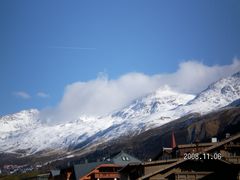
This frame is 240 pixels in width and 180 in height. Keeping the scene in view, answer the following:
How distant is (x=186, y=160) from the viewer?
47.6 m

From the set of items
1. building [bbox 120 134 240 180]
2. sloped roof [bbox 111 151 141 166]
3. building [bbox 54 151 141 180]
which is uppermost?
sloped roof [bbox 111 151 141 166]

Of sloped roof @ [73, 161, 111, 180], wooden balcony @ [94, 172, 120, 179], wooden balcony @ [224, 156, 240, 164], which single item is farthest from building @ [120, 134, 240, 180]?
sloped roof @ [73, 161, 111, 180]

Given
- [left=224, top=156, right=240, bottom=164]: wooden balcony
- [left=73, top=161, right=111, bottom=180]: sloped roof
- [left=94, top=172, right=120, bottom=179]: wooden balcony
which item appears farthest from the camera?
[left=73, top=161, right=111, bottom=180]: sloped roof

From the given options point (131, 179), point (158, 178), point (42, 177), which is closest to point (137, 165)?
point (131, 179)

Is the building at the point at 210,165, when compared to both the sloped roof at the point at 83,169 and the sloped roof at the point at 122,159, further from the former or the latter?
the sloped roof at the point at 122,159

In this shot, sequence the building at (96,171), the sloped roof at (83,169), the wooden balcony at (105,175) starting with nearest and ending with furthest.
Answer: the wooden balcony at (105,175), the building at (96,171), the sloped roof at (83,169)

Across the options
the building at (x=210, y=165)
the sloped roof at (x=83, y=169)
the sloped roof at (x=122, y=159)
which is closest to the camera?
the building at (x=210, y=165)

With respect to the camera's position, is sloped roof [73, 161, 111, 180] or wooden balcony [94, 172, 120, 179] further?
sloped roof [73, 161, 111, 180]

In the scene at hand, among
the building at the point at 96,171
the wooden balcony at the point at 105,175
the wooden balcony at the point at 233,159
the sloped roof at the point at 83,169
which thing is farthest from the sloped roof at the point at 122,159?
the wooden balcony at the point at 233,159

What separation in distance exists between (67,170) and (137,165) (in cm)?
3509

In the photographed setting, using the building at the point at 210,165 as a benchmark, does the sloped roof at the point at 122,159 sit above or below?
above

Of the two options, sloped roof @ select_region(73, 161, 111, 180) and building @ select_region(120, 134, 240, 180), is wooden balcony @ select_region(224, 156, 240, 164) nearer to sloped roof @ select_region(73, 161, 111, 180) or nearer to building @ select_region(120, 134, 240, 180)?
building @ select_region(120, 134, 240, 180)

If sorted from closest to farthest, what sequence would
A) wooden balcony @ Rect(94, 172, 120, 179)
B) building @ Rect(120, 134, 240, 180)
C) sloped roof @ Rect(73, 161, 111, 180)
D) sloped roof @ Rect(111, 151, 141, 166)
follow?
building @ Rect(120, 134, 240, 180)
wooden balcony @ Rect(94, 172, 120, 179)
sloped roof @ Rect(73, 161, 111, 180)
sloped roof @ Rect(111, 151, 141, 166)

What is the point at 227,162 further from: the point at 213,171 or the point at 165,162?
the point at 165,162
